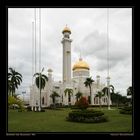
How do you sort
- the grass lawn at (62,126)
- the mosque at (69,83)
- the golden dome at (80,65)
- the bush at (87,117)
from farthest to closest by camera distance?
the golden dome at (80,65)
the mosque at (69,83)
the bush at (87,117)
the grass lawn at (62,126)

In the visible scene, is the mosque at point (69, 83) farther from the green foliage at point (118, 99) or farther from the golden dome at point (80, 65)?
the green foliage at point (118, 99)

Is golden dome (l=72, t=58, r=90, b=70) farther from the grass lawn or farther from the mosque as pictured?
the grass lawn

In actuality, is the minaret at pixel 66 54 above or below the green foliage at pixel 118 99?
above

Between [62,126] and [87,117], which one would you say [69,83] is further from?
[62,126]

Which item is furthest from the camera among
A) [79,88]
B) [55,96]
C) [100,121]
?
[79,88]

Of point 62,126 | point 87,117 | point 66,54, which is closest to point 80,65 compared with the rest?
point 66,54

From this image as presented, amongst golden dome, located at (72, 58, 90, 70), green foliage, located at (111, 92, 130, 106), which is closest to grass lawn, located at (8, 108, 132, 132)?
green foliage, located at (111, 92, 130, 106)

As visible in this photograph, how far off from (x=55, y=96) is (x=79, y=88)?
7.23 feet

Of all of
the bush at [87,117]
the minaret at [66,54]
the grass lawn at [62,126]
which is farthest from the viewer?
the minaret at [66,54]

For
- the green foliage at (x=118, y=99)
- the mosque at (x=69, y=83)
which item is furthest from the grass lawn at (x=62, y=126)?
the green foliage at (x=118, y=99)

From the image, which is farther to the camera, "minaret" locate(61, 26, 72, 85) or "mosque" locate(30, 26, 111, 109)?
"minaret" locate(61, 26, 72, 85)
